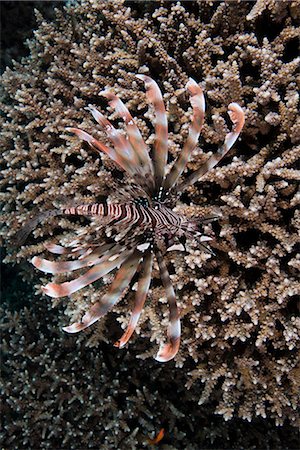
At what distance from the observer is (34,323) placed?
3.71m

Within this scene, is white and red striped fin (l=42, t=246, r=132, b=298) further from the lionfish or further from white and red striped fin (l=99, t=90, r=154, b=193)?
white and red striped fin (l=99, t=90, r=154, b=193)

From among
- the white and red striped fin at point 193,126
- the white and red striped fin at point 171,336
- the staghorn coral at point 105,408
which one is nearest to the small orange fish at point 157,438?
the staghorn coral at point 105,408

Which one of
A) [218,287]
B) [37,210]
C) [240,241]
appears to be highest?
[37,210]

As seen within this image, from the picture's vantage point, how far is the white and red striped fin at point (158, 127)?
1863 mm

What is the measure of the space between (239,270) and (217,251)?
0.59ft

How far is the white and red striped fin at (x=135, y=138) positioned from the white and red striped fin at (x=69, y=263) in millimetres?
387

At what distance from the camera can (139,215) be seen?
1.86 metres

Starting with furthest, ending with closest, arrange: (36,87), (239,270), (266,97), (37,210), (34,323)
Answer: (34,323)
(36,87)
(37,210)
(239,270)
(266,97)

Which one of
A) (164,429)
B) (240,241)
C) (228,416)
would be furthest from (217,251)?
(164,429)

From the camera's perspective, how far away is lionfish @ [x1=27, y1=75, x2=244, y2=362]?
1759mm

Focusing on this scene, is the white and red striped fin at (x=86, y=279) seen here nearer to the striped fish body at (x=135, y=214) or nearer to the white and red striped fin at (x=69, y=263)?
the white and red striped fin at (x=69, y=263)

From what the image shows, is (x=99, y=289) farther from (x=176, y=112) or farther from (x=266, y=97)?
(x=266, y=97)

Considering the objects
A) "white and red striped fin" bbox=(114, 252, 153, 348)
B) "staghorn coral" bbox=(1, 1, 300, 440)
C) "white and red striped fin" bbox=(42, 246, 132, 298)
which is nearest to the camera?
"white and red striped fin" bbox=(42, 246, 132, 298)

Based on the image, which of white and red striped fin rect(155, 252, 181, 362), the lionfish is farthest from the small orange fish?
white and red striped fin rect(155, 252, 181, 362)
